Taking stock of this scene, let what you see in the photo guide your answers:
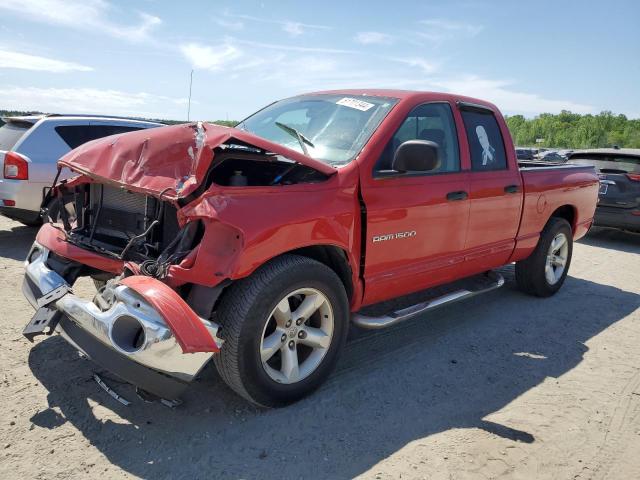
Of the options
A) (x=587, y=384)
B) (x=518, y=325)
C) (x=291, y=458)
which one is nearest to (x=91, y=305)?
(x=291, y=458)

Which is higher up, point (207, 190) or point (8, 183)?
point (207, 190)

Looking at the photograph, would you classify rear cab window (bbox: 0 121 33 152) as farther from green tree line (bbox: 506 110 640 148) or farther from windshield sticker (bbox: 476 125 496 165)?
green tree line (bbox: 506 110 640 148)

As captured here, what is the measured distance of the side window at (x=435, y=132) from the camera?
3.78 m

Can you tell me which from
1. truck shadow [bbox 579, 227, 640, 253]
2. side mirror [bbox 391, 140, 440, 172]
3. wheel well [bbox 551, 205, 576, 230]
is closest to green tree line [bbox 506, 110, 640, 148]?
truck shadow [bbox 579, 227, 640, 253]

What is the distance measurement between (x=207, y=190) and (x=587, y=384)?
9.92 ft

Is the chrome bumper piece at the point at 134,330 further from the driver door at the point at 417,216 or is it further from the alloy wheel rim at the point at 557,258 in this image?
the alloy wheel rim at the point at 557,258

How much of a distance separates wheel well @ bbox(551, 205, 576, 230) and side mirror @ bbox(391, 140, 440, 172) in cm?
296

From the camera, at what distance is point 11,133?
693cm

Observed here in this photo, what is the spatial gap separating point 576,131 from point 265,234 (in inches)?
3868

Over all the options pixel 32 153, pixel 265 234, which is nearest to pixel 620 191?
pixel 265 234

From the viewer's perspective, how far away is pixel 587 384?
379cm

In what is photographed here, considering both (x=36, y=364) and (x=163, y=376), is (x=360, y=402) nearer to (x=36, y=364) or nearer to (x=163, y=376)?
(x=163, y=376)

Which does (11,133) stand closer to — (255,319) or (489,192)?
(255,319)

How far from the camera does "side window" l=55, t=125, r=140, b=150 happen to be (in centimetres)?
693
